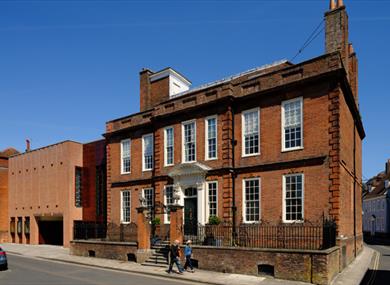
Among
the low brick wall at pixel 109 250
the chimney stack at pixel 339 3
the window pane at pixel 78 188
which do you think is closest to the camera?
the chimney stack at pixel 339 3

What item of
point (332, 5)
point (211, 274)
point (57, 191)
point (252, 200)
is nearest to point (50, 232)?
point (57, 191)

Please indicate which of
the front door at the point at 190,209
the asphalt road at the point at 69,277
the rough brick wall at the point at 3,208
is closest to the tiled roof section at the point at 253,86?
the front door at the point at 190,209

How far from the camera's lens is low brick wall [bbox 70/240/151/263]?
22.1 meters

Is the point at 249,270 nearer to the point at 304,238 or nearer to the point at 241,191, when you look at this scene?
the point at 304,238

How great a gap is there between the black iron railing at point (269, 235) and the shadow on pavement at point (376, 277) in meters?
2.15

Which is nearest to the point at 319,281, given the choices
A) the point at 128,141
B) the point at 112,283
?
the point at 112,283

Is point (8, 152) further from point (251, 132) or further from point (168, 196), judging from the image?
point (251, 132)

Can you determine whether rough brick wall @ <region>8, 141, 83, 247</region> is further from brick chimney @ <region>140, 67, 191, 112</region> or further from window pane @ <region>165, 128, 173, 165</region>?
window pane @ <region>165, 128, 173, 165</region>

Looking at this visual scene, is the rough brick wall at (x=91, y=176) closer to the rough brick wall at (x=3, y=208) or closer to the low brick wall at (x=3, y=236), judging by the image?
the low brick wall at (x=3, y=236)

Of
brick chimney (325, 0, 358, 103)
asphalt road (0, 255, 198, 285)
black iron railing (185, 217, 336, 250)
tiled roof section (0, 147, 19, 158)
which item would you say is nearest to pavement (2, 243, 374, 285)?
asphalt road (0, 255, 198, 285)

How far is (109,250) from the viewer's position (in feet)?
78.8

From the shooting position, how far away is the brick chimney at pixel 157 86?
3206 cm

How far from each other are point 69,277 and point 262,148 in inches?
471

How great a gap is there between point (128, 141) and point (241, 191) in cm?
1132
